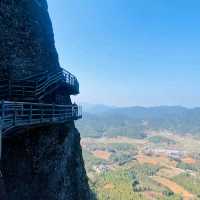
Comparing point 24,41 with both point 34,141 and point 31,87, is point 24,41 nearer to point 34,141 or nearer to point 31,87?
point 31,87

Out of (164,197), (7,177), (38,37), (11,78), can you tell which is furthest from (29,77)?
(164,197)

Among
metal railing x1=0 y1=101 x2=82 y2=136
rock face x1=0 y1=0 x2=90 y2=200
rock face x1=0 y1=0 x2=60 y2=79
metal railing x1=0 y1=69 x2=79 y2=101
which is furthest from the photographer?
rock face x1=0 y1=0 x2=60 y2=79

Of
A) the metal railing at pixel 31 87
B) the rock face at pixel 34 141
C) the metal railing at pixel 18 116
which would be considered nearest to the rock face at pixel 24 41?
the rock face at pixel 34 141

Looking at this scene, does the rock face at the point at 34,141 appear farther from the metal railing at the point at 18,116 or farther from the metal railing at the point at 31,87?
the metal railing at the point at 18,116

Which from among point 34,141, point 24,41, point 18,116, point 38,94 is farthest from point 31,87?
point 18,116

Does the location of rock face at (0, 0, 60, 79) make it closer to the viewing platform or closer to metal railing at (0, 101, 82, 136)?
the viewing platform

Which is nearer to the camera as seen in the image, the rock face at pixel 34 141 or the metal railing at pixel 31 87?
the rock face at pixel 34 141

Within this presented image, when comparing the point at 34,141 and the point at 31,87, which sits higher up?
the point at 31,87

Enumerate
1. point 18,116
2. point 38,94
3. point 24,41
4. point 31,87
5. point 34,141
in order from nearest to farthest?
point 18,116 < point 34,141 < point 31,87 < point 38,94 < point 24,41

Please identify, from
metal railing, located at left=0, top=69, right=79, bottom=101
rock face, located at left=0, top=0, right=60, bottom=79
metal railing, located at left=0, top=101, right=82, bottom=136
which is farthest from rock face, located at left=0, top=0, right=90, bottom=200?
metal railing, located at left=0, top=101, right=82, bottom=136

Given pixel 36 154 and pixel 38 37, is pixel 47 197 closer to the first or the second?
pixel 36 154
